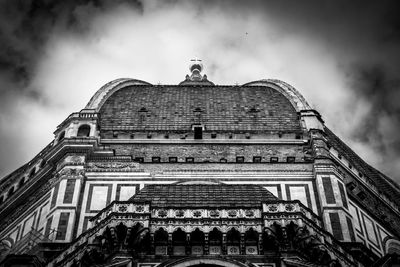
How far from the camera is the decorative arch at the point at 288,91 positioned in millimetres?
40125

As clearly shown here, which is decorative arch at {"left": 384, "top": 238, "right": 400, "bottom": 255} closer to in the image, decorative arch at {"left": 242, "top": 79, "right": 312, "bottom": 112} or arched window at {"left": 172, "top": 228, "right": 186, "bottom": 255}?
decorative arch at {"left": 242, "top": 79, "right": 312, "bottom": 112}

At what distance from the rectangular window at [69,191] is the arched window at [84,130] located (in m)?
4.69

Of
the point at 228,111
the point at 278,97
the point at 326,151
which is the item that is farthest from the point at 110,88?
the point at 326,151

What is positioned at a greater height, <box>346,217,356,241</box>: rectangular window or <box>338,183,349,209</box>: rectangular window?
<box>338,183,349,209</box>: rectangular window

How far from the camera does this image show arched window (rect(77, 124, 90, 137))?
35.2 metres

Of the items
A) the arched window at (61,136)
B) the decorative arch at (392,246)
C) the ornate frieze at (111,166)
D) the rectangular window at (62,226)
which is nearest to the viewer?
the rectangular window at (62,226)

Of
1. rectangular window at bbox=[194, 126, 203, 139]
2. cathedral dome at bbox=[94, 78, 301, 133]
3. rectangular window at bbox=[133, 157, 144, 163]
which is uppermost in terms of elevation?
cathedral dome at bbox=[94, 78, 301, 133]

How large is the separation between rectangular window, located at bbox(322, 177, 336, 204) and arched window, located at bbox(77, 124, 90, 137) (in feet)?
40.2

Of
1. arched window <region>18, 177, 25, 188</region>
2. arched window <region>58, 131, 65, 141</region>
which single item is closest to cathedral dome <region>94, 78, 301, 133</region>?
arched window <region>58, 131, 65, 141</region>

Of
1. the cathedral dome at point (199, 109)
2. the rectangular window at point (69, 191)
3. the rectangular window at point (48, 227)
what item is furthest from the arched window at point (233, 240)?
the cathedral dome at point (199, 109)

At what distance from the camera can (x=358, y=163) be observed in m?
40.2

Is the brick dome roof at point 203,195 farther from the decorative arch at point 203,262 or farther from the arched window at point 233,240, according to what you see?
the decorative arch at point 203,262

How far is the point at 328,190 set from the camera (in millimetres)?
30781

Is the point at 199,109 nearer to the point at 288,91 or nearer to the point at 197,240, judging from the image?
the point at 288,91
